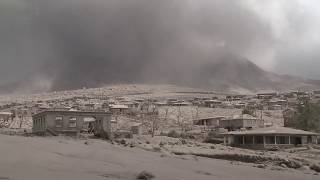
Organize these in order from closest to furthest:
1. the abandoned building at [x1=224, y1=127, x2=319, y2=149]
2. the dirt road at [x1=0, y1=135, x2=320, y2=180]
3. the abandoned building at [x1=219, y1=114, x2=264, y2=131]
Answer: the dirt road at [x1=0, y1=135, x2=320, y2=180] → the abandoned building at [x1=224, y1=127, x2=319, y2=149] → the abandoned building at [x1=219, y1=114, x2=264, y2=131]

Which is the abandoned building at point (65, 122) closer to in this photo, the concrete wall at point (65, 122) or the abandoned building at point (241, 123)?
the concrete wall at point (65, 122)

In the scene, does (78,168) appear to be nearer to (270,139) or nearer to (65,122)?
(65,122)

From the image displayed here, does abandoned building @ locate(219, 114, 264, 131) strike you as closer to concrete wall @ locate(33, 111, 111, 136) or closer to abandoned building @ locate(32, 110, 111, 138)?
abandoned building @ locate(32, 110, 111, 138)

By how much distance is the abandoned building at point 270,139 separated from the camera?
56.7 meters

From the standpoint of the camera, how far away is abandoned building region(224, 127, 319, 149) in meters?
56.7

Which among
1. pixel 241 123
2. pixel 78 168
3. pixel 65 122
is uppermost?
pixel 65 122

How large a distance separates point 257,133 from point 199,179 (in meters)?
43.4

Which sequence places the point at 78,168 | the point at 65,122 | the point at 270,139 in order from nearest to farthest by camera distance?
the point at 78,168 < the point at 65,122 < the point at 270,139

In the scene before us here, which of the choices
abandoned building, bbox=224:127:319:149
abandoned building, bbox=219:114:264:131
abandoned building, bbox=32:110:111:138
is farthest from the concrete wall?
abandoned building, bbox=219:114:264:131

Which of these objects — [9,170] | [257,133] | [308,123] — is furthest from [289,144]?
[9,170]

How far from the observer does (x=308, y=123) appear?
245 feet

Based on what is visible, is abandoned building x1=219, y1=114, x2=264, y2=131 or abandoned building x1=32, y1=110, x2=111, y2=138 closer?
abandoned building x1=32, y1=110, x2=111, y2=138

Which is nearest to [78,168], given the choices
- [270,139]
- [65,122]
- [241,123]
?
[65,122]

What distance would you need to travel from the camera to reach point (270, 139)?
189 feet
